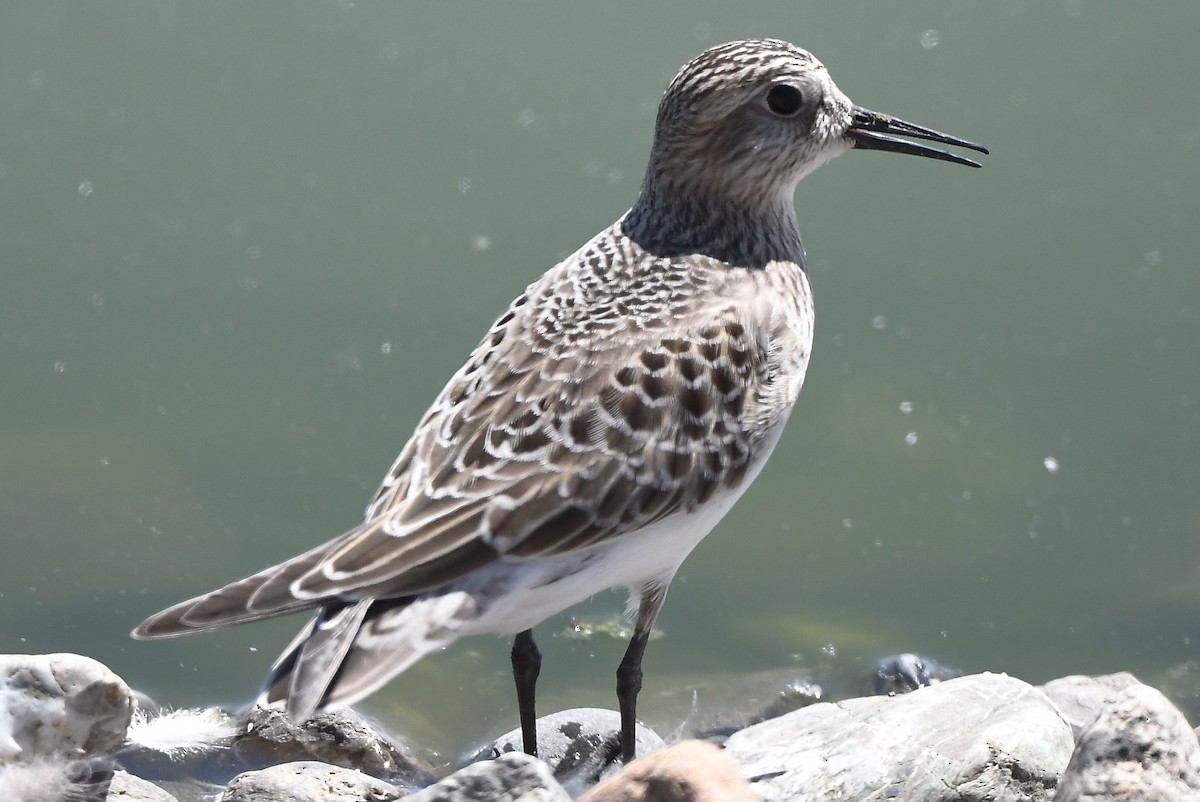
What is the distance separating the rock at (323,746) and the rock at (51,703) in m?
1.23

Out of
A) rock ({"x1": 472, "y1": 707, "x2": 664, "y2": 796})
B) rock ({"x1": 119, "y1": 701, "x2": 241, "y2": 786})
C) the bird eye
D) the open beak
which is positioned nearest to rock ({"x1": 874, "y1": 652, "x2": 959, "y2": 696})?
rock ({"x1": 472, "y1": 707, "x2": 664, "y2": 796})

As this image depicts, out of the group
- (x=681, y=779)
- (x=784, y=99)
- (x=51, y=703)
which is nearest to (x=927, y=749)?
(x=681, y=779)

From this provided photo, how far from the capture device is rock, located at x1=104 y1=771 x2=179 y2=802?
497cm

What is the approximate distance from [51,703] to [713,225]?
109 inches

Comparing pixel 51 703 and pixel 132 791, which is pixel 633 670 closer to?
pixel 132 791

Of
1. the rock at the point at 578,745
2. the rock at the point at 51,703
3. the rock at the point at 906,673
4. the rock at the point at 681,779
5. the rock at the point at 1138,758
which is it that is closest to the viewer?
the rock at the point at 681,779

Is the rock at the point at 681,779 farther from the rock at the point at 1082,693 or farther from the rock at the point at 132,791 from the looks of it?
the rock at the point at 1082,693

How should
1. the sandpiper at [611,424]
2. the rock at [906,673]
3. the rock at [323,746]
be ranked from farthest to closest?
the rock at [906,673] < the rock at [323,746] < the sandpiper at [611,424]

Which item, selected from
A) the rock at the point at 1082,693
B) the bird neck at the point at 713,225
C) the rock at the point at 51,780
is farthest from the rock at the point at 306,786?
the rock at the point at 1082,693

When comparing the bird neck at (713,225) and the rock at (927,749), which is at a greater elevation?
the bird neck at (713,225)

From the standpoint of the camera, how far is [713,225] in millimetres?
5586

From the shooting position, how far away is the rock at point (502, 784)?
150 inches

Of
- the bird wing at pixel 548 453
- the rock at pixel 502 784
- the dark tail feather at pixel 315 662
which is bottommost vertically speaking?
the rock at pixel 502 784

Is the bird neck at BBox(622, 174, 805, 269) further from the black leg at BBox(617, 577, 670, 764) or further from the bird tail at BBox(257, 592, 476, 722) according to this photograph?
the bird tail at BBox(257, 592, 476, 722)
